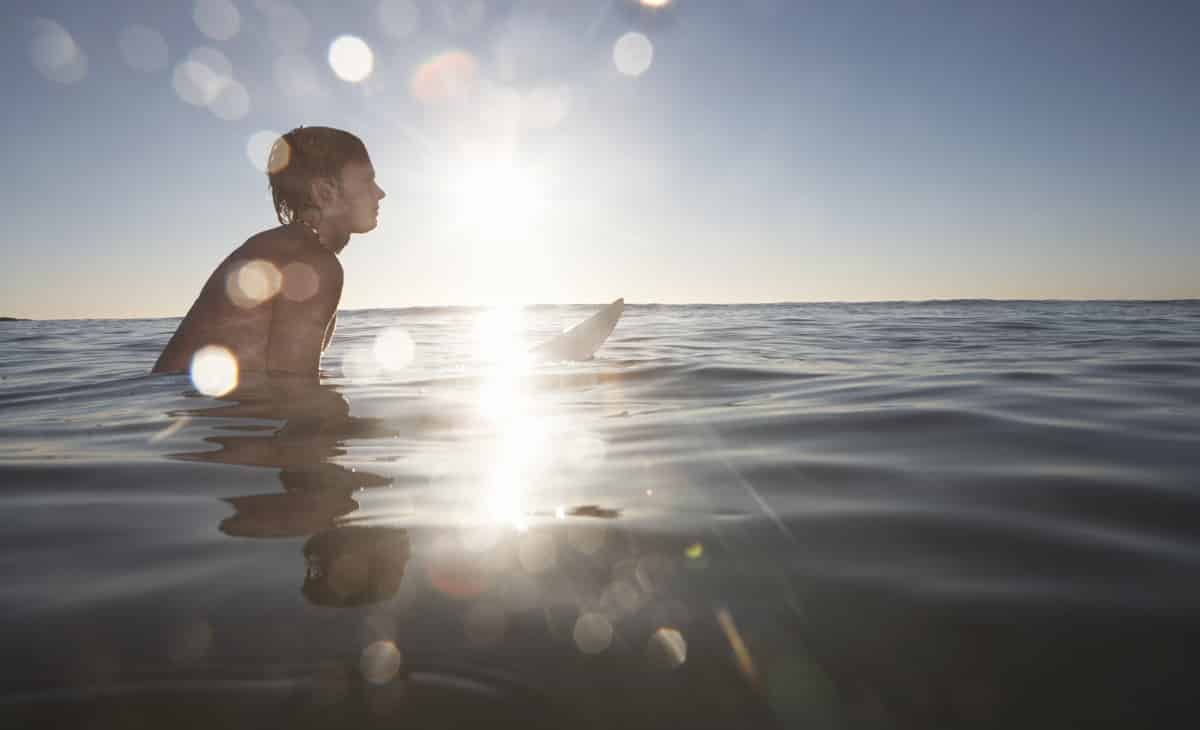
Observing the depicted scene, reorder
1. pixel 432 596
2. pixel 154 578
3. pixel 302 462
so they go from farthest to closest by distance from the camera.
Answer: pixel 302 462
pixel 154 578
pixel 432 596

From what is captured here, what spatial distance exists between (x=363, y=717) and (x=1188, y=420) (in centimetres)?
380

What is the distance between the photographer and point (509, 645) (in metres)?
1.04

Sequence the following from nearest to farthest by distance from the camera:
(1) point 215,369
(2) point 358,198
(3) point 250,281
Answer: (3) point 250,281, (1) point 215,369, (2) point 358,198

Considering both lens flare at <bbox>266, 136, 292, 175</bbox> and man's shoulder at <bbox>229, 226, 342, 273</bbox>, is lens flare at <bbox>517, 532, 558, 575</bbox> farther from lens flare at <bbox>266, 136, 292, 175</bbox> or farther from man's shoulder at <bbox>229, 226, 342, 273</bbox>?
lens flare at <bbox>266, 136, 292, 175</bbox>

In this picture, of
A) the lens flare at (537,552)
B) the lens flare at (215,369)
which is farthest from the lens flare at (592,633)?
the lens flare at (215,369)

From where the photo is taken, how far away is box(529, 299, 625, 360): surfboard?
7.24 meters

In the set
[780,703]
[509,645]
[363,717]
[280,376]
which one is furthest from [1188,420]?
[280,376]

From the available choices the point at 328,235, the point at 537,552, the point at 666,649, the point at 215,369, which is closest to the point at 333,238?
the point at 328,235

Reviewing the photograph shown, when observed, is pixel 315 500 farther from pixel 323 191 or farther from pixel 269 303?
pixel 323 191

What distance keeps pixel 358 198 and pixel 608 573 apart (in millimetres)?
4081

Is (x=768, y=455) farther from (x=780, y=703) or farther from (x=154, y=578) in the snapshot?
(x=154, y=578)

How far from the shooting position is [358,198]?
4590mm

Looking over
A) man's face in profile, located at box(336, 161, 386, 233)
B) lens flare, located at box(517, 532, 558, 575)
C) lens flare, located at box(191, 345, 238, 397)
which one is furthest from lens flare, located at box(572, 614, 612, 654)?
man's face in profile, located at box(336, 161, 386, 233)

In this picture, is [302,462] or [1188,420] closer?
[302,462]
